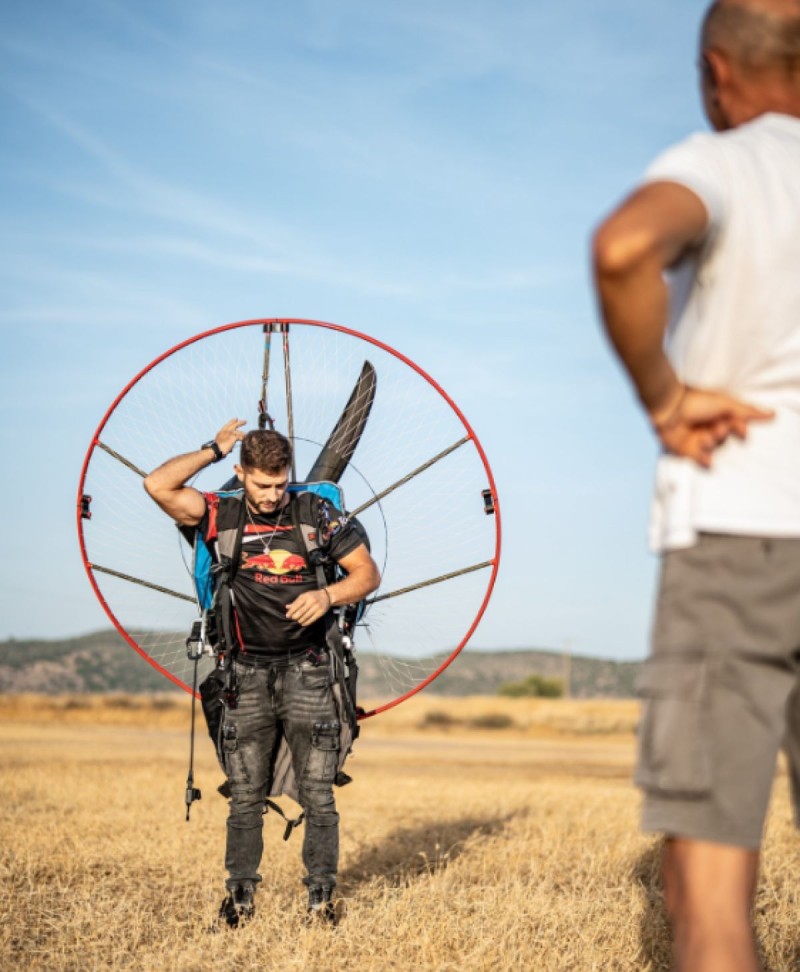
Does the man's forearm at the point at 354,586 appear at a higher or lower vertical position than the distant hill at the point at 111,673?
higher

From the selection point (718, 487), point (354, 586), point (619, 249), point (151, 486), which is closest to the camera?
point (619, 249)

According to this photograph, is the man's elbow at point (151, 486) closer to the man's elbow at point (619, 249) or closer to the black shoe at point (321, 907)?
the black shoe at point (321, 907)

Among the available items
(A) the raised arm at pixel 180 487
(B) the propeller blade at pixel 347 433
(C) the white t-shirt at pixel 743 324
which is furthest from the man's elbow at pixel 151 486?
(C) the white t-shirt at pixel 743 324

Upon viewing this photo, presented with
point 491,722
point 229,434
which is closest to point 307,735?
point 229,434

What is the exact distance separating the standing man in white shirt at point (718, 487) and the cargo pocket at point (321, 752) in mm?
4653

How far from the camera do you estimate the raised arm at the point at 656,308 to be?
269 centimetres

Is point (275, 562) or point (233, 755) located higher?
point (275, 562)

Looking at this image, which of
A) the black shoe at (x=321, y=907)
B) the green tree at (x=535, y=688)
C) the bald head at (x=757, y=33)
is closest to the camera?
the bald head at (x=757, y=33)

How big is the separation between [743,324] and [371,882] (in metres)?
6.13

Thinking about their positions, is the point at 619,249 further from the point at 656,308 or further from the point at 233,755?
the point at 233,755

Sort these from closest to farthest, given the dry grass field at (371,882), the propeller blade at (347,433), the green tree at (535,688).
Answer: the dry grass field at (371,882) < the propeller blade at (347,433) < the green tree at (535,688)

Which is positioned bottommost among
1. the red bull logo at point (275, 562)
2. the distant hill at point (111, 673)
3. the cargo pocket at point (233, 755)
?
the distant hill at point (111, 673)

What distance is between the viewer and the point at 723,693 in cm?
282

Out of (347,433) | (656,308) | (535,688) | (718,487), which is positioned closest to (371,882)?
(347,433)
